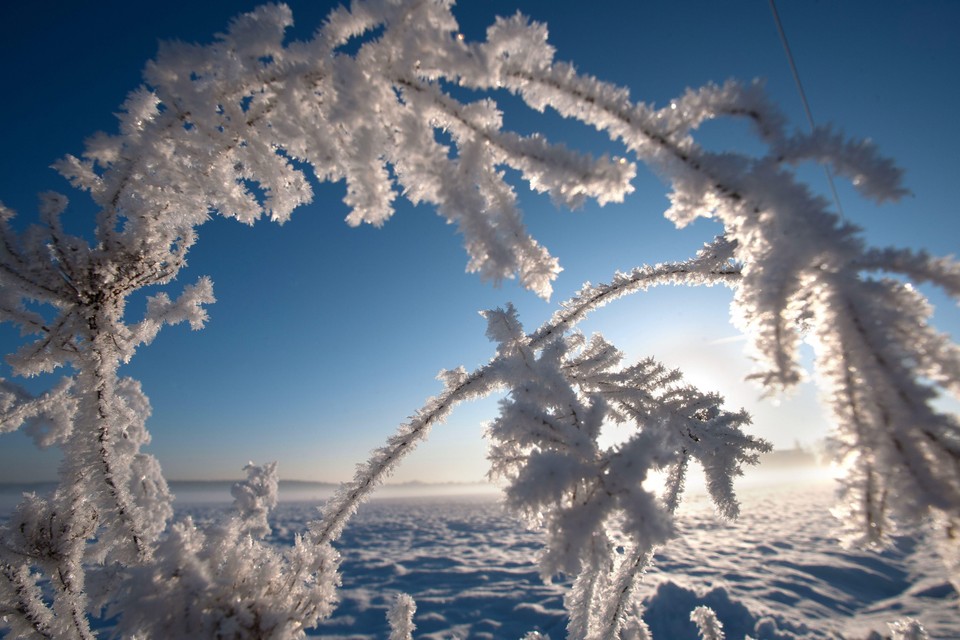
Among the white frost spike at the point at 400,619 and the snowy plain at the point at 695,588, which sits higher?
the white frost spike at the point at 400,619

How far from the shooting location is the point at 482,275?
117 cm

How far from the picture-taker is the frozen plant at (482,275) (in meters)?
0.87

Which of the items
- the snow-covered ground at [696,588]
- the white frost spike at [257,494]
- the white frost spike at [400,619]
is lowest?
the snow-covered ground at [696,588]

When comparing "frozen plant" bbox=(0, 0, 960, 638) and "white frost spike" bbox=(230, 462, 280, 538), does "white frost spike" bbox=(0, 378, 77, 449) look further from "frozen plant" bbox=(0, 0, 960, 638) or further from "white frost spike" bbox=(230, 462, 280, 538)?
"white frost spike" bbox=(230, 462, 280, 538)

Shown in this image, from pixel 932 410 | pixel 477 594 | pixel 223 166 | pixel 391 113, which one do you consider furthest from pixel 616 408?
pixel 477 594

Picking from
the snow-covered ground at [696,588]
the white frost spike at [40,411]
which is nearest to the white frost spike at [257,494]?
the white frost spike at [40,411]

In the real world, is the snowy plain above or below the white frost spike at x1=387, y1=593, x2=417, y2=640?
below

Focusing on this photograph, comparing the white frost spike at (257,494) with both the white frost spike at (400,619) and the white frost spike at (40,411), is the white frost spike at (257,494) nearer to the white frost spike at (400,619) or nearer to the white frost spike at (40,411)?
the white frost spike at (40,411)

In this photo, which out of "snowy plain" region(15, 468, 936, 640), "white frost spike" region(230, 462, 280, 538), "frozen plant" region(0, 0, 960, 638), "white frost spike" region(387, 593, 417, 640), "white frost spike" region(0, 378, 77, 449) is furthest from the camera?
"snowy plain" region(15, 468, 936, 640)

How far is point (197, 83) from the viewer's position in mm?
1483

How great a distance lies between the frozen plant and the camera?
87cm

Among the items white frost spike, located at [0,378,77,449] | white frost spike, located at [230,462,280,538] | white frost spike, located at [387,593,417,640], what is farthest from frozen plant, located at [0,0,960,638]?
white frost spike, located at [230,462,280,538]

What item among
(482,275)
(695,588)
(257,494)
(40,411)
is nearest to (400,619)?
(482,275)

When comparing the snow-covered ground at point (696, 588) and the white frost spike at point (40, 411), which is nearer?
the white frost spike at point (40, 411)
